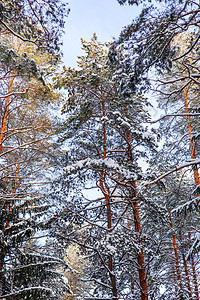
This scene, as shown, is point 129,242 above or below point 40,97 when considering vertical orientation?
below

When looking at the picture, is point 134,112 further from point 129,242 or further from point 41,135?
point 129,242

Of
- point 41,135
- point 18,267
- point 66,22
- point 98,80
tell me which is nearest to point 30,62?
point 66,22

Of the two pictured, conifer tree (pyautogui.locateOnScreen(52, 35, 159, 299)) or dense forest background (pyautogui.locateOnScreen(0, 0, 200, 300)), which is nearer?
dense forest background (pyautogui.locateOnScreen(0, 0, 200, 300))

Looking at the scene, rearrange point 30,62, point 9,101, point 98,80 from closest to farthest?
point 30,62, point 98,80, point 9,101

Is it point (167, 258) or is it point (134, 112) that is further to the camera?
point (167, 258)

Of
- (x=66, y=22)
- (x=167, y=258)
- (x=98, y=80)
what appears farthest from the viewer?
(x=167, y=258)

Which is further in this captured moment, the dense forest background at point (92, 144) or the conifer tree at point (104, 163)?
the conifer tree at point (104, 163)

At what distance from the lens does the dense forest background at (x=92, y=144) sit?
4.46 meters

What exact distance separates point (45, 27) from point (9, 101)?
312cm

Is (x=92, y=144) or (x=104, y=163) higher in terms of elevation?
(x=92, y=144)

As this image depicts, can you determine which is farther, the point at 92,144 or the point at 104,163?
the point at 92,144

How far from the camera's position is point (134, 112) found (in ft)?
23.8

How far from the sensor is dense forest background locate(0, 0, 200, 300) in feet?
14.6

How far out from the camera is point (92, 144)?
7.20m
